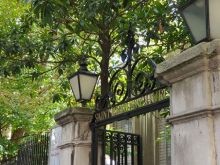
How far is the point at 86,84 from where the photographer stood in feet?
18.7

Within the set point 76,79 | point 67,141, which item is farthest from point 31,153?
point 76,79

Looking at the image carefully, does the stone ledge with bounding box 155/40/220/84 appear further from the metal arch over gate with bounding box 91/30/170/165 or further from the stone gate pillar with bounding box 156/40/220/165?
the metal arch over gate with bounding box 91/30/170/165

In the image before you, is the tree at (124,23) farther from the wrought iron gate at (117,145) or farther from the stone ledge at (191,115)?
the stone ledge at (191,115)

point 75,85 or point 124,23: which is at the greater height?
point 124,23

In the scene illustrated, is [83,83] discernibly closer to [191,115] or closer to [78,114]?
[78,114]

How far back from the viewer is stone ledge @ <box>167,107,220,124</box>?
3.17 meters

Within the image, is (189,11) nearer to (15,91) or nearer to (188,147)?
(188,147)

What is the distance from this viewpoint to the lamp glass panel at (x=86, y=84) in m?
5.66

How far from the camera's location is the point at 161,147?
12773mm

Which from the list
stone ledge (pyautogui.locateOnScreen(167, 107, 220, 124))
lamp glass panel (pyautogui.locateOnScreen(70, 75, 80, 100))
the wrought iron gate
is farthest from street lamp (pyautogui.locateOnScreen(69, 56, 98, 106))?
stone ledge (pyautogui.locateOnScreen(167, 107, 220, 124))

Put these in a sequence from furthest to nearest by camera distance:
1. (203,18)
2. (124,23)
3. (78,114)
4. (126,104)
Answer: (124,23) → (78,114) → (126,104) → (203,18)

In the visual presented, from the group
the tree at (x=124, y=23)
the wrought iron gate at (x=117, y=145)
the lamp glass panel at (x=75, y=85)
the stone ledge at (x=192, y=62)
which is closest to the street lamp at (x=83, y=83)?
the lamp glass panel at (x=75, y=85)

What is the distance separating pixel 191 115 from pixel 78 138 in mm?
2719

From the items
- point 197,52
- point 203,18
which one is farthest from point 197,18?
point 197,52
